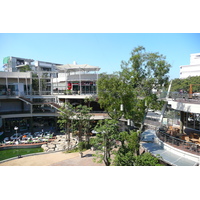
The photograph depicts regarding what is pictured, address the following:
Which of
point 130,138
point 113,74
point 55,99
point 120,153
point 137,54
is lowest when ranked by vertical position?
point 120,153

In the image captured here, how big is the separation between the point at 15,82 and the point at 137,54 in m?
16.3

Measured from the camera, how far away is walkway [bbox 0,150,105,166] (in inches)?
383

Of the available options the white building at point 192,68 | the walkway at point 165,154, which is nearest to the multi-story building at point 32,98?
the walkway at point 165,154

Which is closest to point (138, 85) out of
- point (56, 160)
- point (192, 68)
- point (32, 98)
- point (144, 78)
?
point (144, 78)

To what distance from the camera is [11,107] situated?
19359mm

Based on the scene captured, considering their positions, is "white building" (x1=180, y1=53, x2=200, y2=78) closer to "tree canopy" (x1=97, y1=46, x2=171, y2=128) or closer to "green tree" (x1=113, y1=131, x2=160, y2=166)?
"tree canopy" (x1=97, y1=46, x2=171, y2=128)

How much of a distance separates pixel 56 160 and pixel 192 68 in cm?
5812

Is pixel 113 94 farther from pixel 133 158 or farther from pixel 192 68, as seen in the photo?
pixel 192 68

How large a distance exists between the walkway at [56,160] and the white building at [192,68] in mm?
55104

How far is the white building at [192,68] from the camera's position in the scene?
174ft

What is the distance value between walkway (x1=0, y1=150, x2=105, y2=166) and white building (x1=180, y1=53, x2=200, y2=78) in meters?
55.1

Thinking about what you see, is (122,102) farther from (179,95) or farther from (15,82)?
(15,82)
